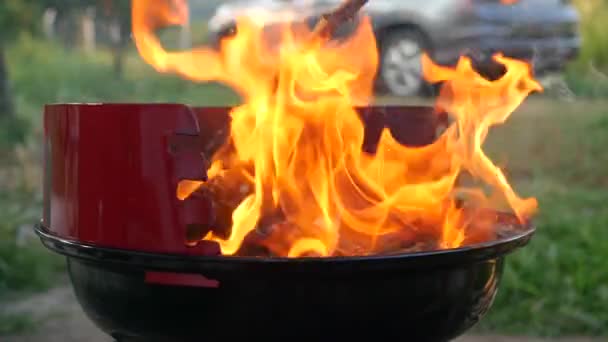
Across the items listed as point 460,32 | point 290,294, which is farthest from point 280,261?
point 460,32

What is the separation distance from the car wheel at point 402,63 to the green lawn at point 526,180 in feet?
2.23

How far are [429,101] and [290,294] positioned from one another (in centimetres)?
402

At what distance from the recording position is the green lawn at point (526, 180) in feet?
10.5

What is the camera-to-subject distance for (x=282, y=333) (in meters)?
1.51

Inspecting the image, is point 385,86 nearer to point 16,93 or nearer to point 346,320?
point 16,93

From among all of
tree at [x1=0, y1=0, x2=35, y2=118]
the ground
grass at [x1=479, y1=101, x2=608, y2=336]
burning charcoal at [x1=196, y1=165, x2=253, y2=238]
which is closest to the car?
grass at [x1=479, y1=101, x2=608, y2=336]

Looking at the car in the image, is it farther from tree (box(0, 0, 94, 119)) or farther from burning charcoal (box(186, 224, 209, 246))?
burning charcoal (box(186, 224, 209, 246))

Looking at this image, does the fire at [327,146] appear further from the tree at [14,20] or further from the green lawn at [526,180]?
the tree at [14,20]

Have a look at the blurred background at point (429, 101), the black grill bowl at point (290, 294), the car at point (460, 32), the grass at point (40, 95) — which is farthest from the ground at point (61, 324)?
the car at point (460, 32)

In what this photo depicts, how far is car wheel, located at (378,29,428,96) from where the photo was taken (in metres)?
5.19

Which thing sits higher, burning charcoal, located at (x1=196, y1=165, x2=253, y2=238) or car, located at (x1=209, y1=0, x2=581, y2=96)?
car, located at (x1=209, y1=0, x2=581, y2=96)

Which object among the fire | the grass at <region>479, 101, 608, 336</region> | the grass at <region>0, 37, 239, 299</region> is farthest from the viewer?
the grass at <region>0, 37, 239, 299</region>

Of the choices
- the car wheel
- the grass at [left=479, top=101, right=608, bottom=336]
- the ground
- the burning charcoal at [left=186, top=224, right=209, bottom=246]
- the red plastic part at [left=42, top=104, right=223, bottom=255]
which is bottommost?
the ground

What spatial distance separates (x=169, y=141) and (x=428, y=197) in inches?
26.0
